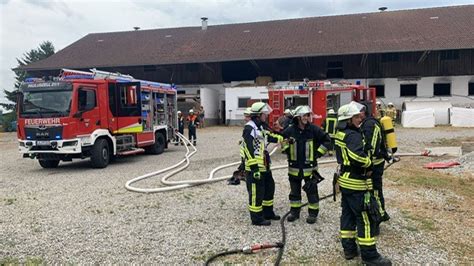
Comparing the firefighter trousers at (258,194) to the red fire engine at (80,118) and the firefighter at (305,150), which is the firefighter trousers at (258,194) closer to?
the firefighter at (305,150)

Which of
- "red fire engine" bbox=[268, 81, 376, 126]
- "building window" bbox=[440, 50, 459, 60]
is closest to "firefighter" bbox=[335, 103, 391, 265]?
"red fire engine" bbox=[268, 81, 376, 126]

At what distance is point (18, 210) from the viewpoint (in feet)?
22.6

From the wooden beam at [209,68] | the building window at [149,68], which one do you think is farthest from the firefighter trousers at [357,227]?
the building window at [149,68]

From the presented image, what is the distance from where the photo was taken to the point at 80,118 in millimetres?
10836

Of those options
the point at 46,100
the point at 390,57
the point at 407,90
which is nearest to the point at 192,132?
the point at 46,100

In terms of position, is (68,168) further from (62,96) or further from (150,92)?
(150,92)

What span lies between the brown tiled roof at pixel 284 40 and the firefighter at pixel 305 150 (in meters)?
23.3

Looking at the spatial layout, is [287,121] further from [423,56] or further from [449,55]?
[449,55]

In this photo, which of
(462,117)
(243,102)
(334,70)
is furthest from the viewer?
(334,70)

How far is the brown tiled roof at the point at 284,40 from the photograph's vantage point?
2808cm

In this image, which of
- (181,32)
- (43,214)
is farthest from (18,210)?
(181,32)

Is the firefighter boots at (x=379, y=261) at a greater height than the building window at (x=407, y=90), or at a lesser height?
lesser

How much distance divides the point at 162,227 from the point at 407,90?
26451 mm

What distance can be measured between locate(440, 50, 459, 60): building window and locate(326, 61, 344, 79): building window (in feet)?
21.6
